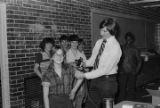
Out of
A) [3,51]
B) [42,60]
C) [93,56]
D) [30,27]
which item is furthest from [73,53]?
[3,51]

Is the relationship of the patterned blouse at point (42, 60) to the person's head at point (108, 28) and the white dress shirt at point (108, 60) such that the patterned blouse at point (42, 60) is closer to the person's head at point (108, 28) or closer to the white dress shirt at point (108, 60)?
the white dress shirt at point (108, 60)

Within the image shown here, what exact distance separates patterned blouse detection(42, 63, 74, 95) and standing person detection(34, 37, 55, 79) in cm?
122

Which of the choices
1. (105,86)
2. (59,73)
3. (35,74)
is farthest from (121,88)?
(59,73)

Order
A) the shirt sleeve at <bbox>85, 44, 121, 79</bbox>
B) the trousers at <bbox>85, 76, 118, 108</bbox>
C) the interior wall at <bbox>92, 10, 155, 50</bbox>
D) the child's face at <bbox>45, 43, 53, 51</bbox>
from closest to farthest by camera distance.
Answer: the shirt sleeve at <bbox>85, 44, 121, 79</bbox> < the trousers at <bbox>85, 76, 118, 108</bbox> < the child's face at <bbox>45, 43, 53, 51</bbox> < the interior wall at <bbox>92, 10, 155, 50</bbox>

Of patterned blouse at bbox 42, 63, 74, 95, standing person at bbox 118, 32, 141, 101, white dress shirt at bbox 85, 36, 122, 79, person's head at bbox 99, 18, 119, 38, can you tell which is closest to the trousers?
white dress shirt at bbox 85, 36, 122, 79

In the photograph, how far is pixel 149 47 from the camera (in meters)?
10.2

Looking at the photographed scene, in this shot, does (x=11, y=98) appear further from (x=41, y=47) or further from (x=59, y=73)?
(x=59, y=73)

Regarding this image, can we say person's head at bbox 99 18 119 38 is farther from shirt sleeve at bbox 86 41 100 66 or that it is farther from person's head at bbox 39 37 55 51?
person's head at bbox 39 37 55 51

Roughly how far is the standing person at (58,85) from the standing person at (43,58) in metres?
1.20

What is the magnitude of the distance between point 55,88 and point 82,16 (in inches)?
132

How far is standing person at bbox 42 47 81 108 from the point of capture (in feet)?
10.4

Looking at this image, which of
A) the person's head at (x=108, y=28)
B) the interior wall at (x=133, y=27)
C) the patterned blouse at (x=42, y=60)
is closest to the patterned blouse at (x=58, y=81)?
the person's head at (x=108, y=28)

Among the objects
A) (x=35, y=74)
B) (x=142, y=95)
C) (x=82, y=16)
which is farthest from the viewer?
(x=142, y=95)

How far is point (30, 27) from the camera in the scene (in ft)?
15.7
